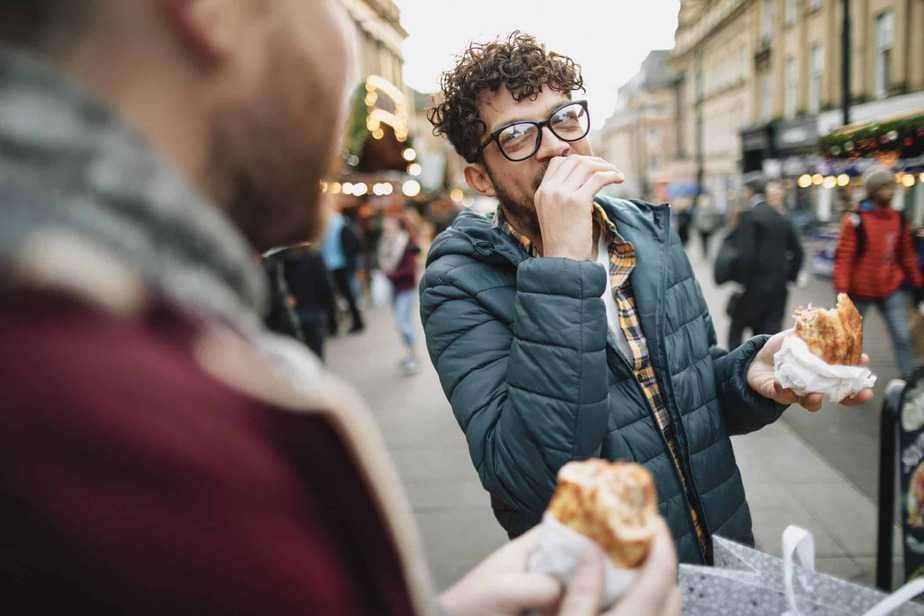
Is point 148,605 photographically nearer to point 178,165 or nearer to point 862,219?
point 178,165

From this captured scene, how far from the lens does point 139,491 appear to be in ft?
1.36

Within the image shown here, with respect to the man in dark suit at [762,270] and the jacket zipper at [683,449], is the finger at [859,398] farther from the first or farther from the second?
the man in dark suit at [762,270]

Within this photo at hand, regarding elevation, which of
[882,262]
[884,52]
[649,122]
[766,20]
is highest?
[766,20]

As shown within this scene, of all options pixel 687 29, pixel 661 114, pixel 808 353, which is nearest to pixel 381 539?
pixel 808 353

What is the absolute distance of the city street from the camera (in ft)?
11.5

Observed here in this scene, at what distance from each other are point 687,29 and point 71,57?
52965 mm

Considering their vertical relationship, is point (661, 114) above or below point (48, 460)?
above

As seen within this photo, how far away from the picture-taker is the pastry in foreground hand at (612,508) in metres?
0.73

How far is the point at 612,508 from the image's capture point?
742 millimetres

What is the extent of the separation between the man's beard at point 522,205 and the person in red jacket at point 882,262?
18.6 ft

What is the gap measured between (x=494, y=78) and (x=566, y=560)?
4.28ft

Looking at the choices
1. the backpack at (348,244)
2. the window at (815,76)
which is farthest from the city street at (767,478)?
the window at (815,76)

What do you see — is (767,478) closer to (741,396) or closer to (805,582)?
(741,396)

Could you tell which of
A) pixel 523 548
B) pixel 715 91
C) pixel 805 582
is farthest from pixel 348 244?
pixel 715 91
